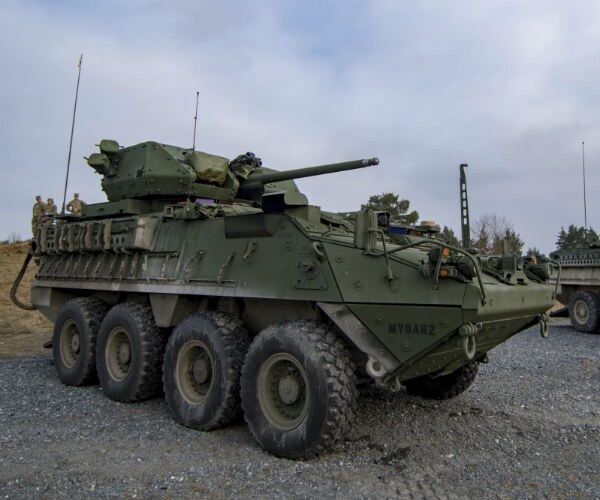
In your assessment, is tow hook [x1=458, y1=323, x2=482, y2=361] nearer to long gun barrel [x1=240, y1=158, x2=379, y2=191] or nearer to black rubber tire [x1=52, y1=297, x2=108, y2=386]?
long gun barrel [x1=240, y1=158, x2=379, y2=191]

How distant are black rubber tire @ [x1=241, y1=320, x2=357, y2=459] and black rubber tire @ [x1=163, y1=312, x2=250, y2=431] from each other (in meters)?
0.41

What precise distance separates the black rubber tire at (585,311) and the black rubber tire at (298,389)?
1048cm

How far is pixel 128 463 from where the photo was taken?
15.1 ft

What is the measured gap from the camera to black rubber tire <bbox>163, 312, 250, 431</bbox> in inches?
211

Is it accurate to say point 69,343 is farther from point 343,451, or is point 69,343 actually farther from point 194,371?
point 343,451

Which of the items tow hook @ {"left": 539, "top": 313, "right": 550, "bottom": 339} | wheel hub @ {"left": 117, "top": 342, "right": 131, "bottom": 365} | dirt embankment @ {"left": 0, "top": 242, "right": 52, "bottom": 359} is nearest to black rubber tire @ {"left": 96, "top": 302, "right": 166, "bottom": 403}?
wheel hub @ {"left": 117, "top": 342, "right": 131, "bottom": 365}

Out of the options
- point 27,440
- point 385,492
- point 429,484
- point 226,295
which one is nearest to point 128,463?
point 27,440

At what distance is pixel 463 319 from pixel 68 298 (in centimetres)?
658

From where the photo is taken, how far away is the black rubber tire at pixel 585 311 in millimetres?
13109

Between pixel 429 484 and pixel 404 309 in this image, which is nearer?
pixel 429 484

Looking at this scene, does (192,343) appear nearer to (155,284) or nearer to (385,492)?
(155,284)

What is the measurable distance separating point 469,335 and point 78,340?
544 centimetres

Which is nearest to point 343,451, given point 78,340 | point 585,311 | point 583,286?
point 78,340

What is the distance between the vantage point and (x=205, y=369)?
225 inches
